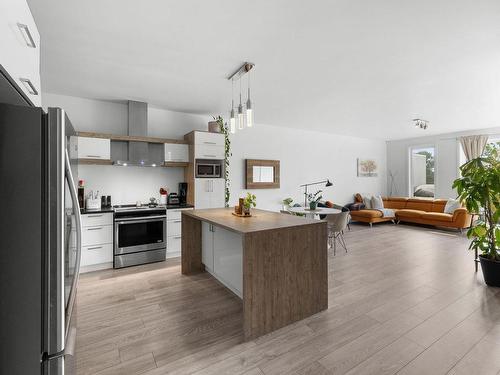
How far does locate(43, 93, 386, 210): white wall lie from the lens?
4160 mm

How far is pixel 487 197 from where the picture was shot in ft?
9.84

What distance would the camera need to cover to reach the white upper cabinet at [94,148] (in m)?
3.73

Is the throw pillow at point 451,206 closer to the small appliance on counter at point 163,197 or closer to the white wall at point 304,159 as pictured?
the white wall at point 304,159

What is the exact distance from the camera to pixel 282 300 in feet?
7.43

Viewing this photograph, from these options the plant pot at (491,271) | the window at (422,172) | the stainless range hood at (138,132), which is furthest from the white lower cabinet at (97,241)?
the window at (422,172)

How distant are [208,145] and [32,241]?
12.2 ft

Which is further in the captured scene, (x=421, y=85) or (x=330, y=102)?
(x=330, y=102)

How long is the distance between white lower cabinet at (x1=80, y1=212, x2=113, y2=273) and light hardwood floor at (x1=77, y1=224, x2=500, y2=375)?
0.16 meters

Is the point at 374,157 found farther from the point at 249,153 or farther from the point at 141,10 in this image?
the point at 141,10

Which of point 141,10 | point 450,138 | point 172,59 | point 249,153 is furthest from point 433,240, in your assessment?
point 141,10

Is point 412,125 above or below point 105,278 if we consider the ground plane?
above

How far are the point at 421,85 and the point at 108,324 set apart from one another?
15.9 ft

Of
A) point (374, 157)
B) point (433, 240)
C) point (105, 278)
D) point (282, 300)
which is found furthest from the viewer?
point (374, 157)

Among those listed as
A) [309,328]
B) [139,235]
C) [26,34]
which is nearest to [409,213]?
[309,328]
